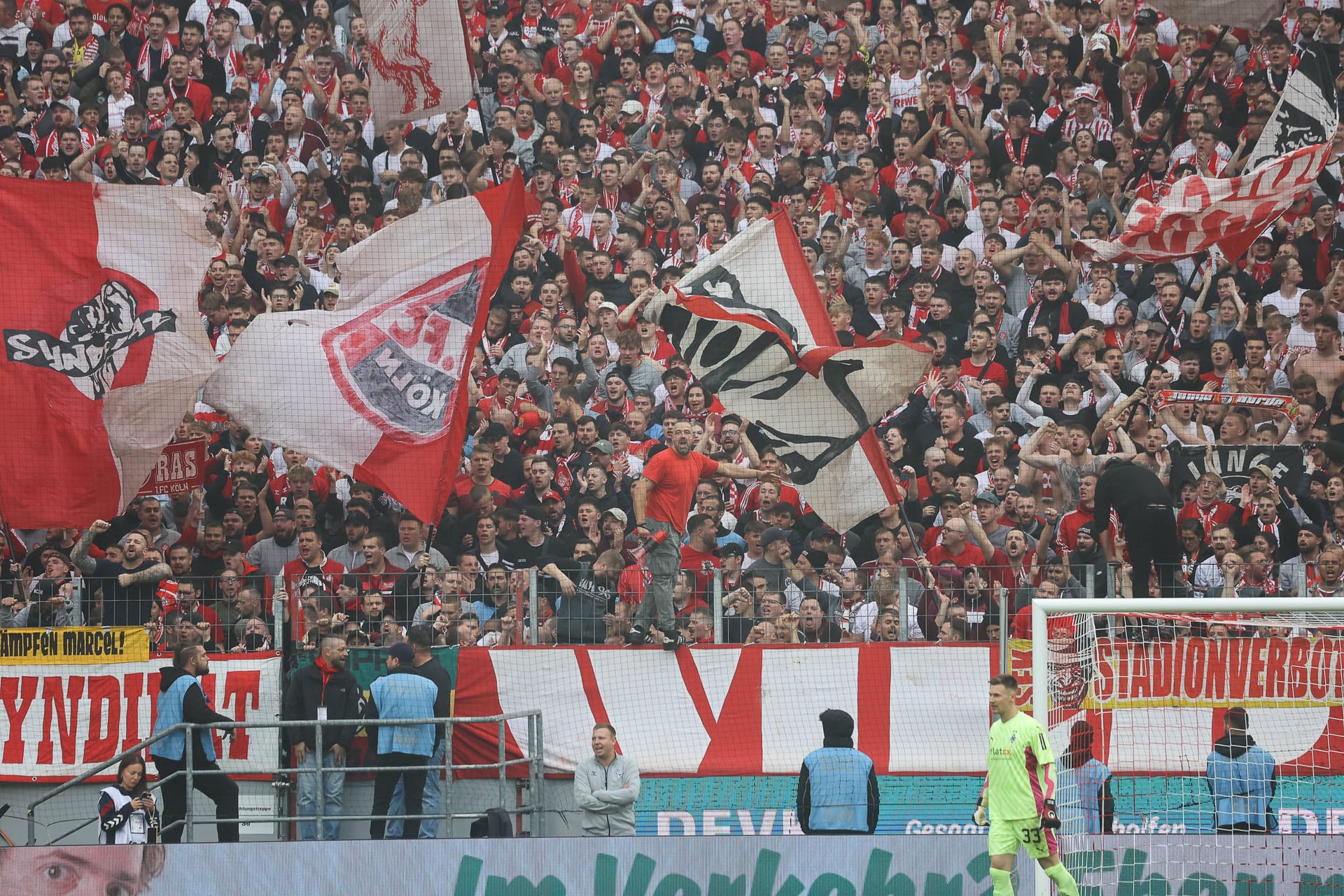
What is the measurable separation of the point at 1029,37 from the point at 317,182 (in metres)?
7.57

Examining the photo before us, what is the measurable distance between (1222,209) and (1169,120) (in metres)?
3.35

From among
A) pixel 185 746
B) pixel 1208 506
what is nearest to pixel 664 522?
pixel 185 746

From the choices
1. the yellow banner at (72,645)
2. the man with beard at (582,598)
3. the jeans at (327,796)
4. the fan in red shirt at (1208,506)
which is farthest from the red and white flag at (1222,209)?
the yellow banner at (72,645)

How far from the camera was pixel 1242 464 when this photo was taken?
14.0 m

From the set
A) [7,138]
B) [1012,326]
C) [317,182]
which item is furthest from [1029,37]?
[7,138]

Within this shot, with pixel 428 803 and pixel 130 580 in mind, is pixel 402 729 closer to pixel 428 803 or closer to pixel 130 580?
pixel 428 803

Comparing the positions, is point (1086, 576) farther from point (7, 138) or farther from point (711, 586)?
point (7, 138)

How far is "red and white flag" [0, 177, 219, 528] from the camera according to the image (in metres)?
13.2

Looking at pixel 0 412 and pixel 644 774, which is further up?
pixel 0 412

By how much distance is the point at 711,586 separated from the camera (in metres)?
13.1

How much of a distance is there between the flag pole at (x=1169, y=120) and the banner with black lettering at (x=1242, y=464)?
3703 mm

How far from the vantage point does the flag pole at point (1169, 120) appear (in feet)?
56.3

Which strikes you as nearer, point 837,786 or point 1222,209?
point 837,786

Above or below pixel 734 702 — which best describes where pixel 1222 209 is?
above
